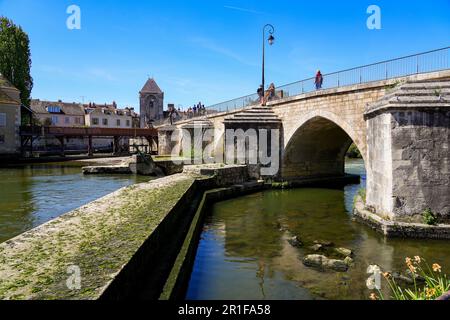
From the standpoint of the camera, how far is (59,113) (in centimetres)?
6278

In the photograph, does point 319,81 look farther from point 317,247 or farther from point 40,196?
point 40,196

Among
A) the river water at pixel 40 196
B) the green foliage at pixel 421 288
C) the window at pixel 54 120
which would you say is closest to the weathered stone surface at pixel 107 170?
the river water at pixel 40 196

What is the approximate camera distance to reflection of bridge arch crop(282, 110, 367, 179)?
17.9 metres

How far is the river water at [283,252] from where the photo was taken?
20.7 feet

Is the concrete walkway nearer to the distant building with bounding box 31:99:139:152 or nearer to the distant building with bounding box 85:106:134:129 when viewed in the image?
the distant building with bounding box 31:99:139:152

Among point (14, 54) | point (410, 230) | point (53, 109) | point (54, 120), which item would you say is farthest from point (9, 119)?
point (410, 230)

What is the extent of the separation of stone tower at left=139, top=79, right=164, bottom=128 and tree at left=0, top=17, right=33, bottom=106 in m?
30.9

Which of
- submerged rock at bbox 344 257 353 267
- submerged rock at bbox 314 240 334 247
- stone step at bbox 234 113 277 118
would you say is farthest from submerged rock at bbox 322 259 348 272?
stone step at bbox 234 113 277 118

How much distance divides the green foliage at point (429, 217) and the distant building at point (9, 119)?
38.1 meters

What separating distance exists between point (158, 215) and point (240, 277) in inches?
84.9

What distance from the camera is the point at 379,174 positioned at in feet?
33.9

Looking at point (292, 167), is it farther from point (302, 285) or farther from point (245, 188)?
point (302, 285)

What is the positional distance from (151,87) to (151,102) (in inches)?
139

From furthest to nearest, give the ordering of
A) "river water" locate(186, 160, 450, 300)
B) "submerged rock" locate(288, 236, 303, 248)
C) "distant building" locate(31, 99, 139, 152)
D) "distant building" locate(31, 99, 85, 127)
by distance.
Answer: "distant building" locate(31, 99, 85, 127)
"distant building" locate(31, 99, 139, 152)
"submerged rock" locate(288, 236, 303, 248)
"river water" locate(186, 160, 450, 300)
